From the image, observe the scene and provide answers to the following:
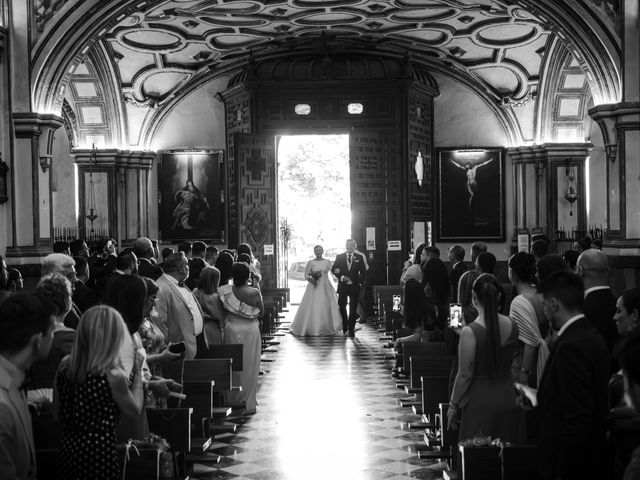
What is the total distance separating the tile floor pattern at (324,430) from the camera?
733 centimetres

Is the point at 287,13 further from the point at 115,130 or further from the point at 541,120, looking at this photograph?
the point at 541,120

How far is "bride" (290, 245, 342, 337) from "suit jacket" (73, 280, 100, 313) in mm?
8706

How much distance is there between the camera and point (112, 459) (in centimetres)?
421

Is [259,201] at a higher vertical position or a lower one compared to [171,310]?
higher

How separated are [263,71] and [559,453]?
1728cm

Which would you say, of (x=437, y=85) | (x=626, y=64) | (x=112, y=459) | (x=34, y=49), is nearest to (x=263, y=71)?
(x=437, y=85)

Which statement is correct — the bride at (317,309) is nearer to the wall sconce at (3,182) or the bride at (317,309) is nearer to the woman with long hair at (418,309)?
the wall sconce at (3,182)

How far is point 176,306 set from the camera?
25.8ft

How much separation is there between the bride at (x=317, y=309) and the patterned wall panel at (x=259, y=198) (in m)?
3.33

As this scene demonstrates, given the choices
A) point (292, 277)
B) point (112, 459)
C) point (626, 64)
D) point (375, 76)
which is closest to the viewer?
point (112, 459)

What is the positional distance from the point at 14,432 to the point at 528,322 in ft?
12.6

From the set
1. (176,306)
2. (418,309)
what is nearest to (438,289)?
(418,309)

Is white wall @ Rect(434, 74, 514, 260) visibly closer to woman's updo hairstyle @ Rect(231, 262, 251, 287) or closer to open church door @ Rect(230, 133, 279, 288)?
open church door @ Rect(230, 133, 279, 288)

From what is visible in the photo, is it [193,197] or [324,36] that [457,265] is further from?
[193,197]
